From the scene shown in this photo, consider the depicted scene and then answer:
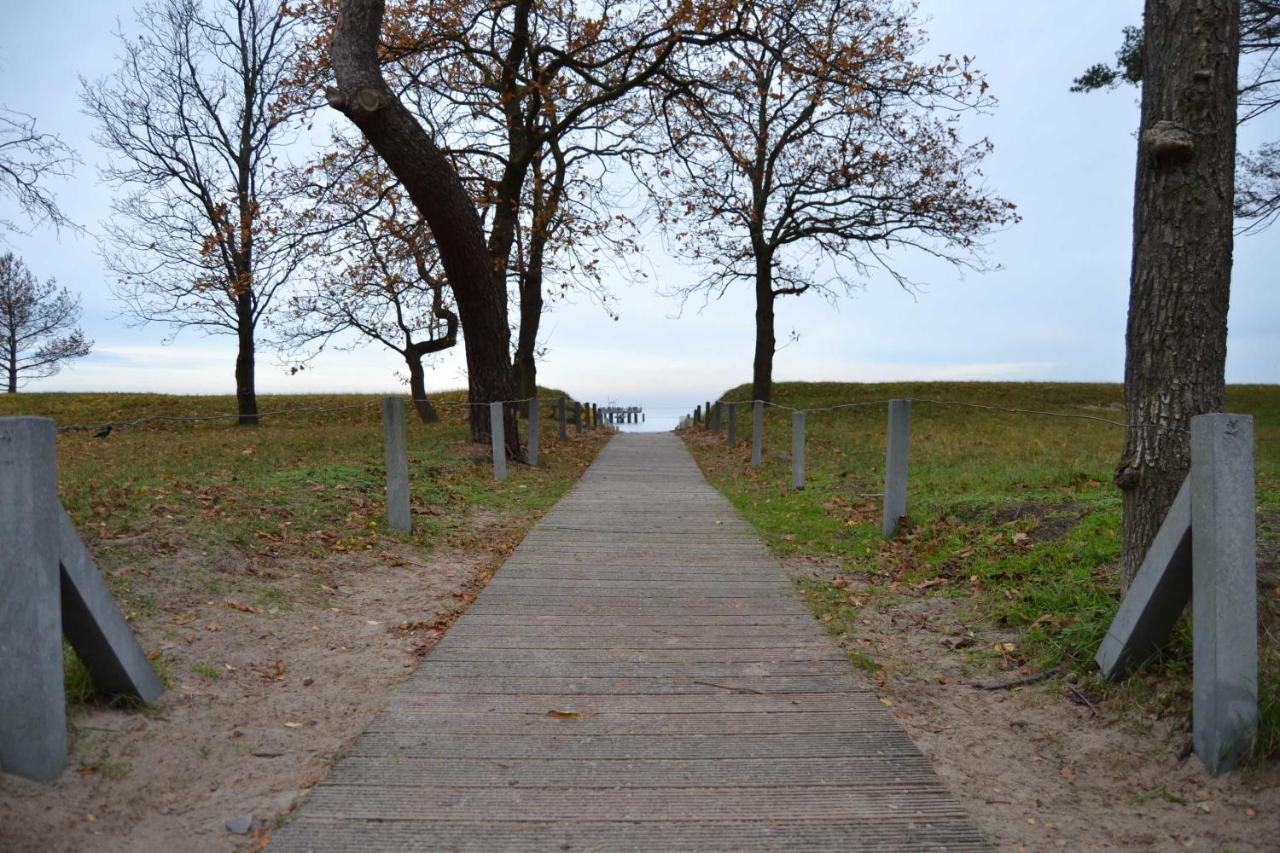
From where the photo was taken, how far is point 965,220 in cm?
2250

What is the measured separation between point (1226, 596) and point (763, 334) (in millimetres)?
22383

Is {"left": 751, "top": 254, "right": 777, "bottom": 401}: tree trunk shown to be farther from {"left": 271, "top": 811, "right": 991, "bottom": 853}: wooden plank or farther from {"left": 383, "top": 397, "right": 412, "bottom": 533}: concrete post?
{"left": 271, "top": 811, "right": 991, "bottom": 853}: wooden plank

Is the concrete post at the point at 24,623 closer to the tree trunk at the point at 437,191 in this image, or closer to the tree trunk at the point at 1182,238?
the tree trunk at the point at 1182,238

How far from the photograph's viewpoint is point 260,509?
7746 mm

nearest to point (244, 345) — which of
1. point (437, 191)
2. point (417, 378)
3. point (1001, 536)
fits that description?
point (417, 378)

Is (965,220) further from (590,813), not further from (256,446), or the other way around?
(590,813)

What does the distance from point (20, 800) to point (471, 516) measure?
6.75 meters

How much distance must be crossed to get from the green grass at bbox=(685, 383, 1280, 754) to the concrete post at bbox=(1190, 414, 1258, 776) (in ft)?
0.42

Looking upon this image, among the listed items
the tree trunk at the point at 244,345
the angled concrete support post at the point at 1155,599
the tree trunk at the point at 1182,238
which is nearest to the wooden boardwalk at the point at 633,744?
the angled concrete support post at the point at 1155,599

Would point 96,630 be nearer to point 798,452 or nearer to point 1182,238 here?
point 1182,238

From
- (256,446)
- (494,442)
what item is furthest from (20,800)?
(256,446)

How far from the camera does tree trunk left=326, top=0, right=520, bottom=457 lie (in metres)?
11.3

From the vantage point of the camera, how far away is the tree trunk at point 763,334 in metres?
25.3

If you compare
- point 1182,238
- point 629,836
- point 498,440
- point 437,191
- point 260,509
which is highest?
point 437,191
